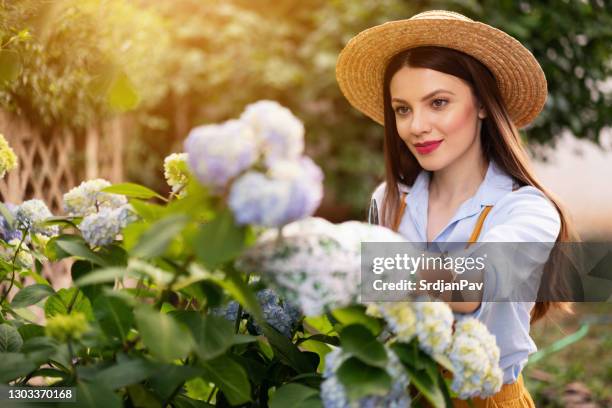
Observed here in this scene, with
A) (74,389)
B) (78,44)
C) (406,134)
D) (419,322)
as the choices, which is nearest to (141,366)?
(74,389)

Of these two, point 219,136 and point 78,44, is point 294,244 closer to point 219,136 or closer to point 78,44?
point 219,136

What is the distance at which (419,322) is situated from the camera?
1025mm

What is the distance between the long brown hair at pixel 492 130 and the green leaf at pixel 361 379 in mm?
964

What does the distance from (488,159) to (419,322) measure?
107 cm

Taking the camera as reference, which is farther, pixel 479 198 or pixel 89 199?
pixel 479 198

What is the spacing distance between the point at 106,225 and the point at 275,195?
1.32ft

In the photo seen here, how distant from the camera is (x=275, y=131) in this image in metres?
0.91

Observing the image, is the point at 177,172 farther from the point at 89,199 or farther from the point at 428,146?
the point at 428,146

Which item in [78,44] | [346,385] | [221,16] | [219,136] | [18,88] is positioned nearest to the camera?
[219,136]

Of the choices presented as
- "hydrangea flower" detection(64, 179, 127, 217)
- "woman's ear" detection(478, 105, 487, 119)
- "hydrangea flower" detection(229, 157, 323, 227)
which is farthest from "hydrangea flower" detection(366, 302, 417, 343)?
"woman's ear" detection(478, 105, 487, 119)

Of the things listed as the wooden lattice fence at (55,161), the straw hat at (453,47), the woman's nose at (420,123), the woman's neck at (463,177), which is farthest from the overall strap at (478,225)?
the wooden lattice fence at (55,161)

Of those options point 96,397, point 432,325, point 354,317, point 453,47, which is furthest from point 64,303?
point 453,47

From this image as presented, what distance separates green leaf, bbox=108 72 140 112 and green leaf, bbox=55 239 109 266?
25.2 inches

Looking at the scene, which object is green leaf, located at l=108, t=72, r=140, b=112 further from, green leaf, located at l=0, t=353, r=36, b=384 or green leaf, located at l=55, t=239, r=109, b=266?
green leaf, located at l=0, t=353, r=36, b=384
